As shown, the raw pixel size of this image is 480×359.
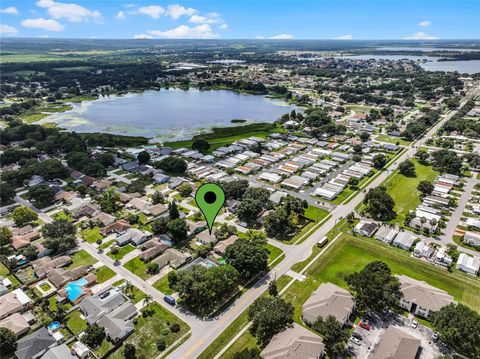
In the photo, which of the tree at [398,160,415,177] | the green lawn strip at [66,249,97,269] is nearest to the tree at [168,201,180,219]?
the green lawn strip at [66,249,97,269]

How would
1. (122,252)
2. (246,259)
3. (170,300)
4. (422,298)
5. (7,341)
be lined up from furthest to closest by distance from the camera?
(122,252) < (246,259) < (170,300) < (422,298) < (7,341)

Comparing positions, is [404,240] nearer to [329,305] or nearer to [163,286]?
[329,305]

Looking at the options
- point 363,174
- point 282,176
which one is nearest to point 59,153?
point 282,176

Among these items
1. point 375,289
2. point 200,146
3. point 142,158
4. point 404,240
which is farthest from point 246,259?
point 200,146

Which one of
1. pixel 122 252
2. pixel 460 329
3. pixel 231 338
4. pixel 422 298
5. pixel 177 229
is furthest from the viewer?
pixel 177 229

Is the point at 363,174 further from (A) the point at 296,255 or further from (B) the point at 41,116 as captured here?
(B) the point at 41,116

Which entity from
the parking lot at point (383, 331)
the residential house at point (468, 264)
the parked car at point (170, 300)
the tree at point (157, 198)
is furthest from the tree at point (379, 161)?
the parked car at point (170, 300)

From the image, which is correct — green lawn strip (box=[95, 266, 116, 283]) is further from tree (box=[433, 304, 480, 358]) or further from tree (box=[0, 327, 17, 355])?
→ tree (box=[433, 304, 480, 358])
